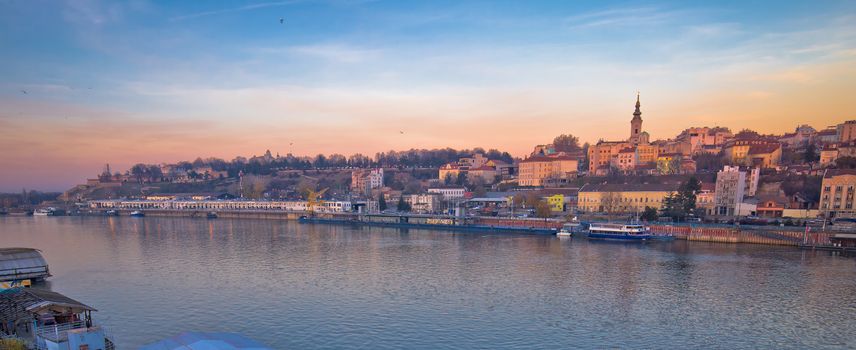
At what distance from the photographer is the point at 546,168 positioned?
5197 cm

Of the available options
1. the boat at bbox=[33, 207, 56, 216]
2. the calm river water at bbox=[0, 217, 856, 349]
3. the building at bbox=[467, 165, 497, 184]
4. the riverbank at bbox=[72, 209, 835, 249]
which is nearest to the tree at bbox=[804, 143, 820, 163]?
the riverbank at bbox=[72, 209, 835, 249]

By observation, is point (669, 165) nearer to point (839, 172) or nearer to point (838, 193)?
point (839, 172)

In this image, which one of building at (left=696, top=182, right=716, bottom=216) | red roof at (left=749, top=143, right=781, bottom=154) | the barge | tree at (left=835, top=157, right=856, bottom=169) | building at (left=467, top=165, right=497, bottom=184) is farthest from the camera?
building at (left=467, top=165, right=497, bottom=184)

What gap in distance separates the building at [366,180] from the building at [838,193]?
47470 mm

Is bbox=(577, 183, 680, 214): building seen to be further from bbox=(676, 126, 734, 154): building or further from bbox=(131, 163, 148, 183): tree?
bbox=(131, 163, 148, 183): tree

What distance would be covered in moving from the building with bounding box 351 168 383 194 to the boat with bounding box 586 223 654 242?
39290mm

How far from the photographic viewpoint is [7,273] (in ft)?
47.5

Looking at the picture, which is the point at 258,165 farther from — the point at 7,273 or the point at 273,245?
the point at 7,273

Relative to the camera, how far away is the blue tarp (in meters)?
7.12

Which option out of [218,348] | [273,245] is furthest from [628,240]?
[218,348]

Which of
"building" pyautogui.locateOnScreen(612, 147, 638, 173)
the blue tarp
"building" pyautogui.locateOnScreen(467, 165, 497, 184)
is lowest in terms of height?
the blue tarp

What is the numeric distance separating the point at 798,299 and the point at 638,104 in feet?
141

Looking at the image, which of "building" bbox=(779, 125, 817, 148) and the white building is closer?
the white building

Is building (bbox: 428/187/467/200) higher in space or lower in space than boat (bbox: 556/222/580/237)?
higher
